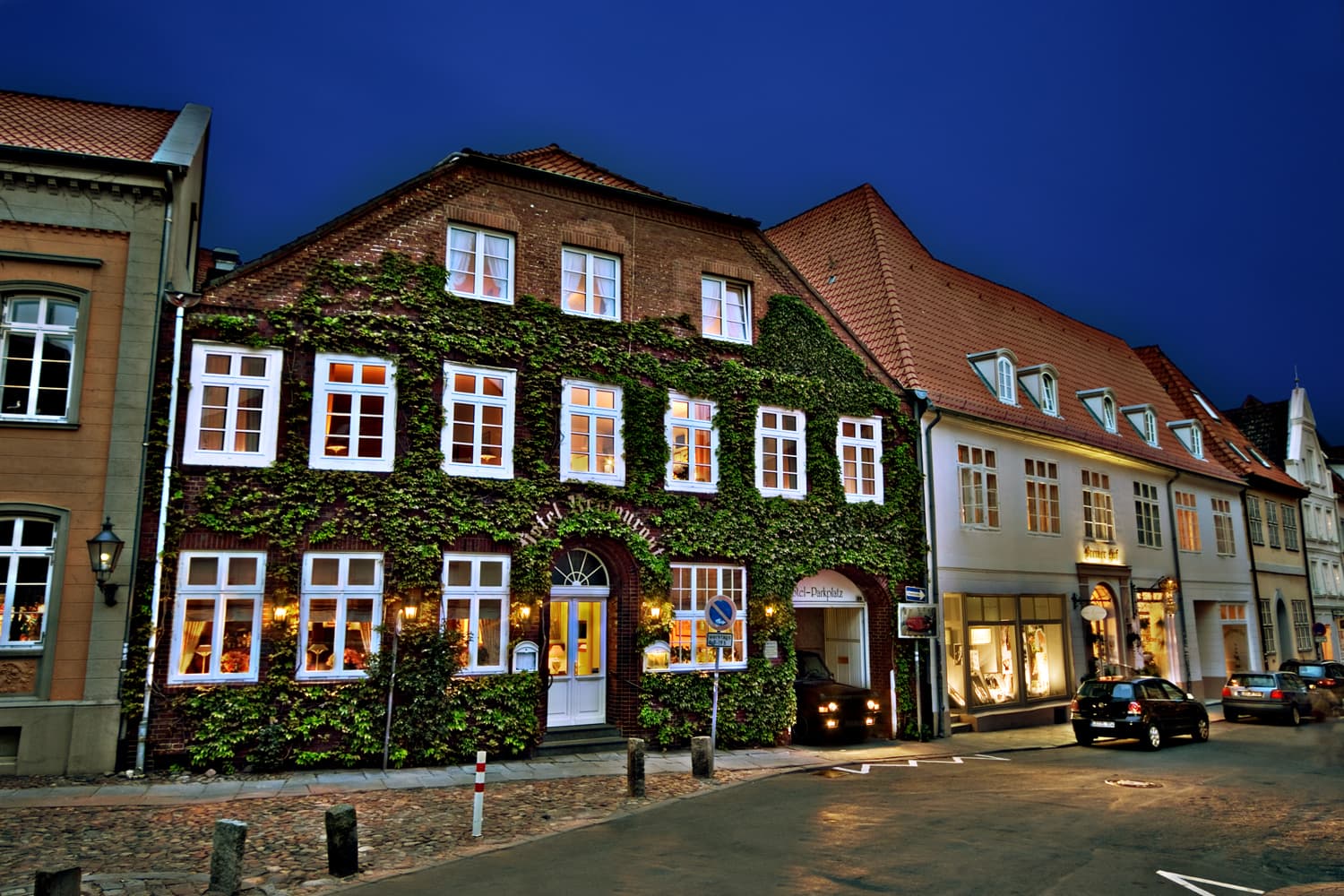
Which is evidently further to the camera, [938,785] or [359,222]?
[359,222]

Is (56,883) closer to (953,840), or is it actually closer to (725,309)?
(953,840)

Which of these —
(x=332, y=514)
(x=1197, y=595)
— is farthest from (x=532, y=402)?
(x=1197, y=595)

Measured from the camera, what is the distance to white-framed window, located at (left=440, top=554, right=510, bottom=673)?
16172 millimetres

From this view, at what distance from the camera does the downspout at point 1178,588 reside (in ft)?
100.0

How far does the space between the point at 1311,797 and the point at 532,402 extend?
13.5 metres

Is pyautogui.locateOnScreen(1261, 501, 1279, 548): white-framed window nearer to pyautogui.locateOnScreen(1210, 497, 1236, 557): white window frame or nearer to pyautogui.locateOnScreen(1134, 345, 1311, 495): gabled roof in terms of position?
pyautogui.locateOnScreen(1134, 345, 1311, 495): gabled roof

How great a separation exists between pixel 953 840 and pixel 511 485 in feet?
31.0

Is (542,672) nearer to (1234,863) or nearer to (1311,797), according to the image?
(1234,863)

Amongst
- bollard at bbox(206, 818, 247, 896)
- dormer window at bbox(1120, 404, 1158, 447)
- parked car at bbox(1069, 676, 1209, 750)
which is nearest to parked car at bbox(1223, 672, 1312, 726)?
parked car at bbox(1069, 676, 1209, 750)

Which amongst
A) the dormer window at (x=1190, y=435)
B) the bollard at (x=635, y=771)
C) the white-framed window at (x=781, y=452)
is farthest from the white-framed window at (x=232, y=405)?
the dormer window at (x=1190, y=435)

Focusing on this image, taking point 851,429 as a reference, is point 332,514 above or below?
below

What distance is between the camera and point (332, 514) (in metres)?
15.4

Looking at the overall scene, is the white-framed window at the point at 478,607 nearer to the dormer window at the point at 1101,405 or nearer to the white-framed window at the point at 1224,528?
the dormer window at the point at 1101,405

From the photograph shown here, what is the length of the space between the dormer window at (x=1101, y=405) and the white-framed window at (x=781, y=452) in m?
14.0
